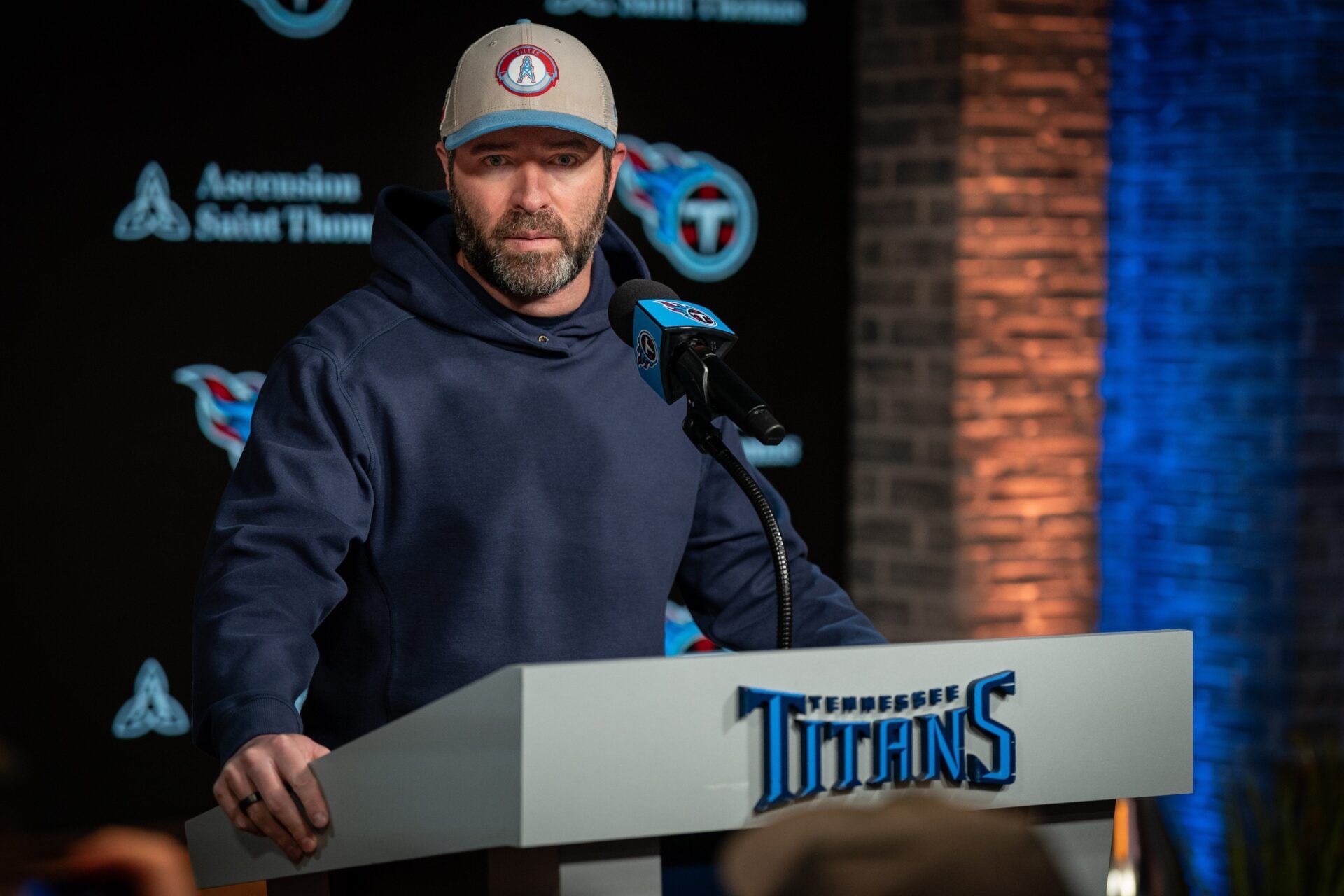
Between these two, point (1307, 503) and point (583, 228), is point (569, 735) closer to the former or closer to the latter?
point (583, 228)

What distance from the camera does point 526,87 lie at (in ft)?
6.34

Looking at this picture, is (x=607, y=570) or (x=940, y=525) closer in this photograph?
(x=607, y=570)

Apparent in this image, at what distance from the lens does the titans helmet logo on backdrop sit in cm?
121

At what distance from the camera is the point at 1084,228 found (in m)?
4.14

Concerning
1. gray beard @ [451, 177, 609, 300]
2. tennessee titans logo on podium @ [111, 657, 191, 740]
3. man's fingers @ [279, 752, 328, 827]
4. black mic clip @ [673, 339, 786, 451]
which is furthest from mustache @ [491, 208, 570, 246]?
tennessee titans logo on podium @ [111, 657, 191, 740]

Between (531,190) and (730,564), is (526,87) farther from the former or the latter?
(730,564)

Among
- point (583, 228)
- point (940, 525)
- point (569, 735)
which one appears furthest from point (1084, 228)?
point (569, 735)

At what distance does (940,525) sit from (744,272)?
84cm

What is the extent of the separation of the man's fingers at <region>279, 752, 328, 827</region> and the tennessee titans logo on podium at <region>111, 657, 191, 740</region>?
7.51 feet

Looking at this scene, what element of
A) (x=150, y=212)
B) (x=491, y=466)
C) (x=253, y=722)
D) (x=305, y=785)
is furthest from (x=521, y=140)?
(x=150, y=212)

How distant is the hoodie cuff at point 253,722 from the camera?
1458mm

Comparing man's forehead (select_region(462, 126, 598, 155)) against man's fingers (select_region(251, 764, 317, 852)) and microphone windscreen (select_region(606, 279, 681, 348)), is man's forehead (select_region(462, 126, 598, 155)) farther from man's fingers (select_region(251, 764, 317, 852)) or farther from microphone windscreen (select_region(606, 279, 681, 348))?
man's fingers (select_region(251, 764, 317, 852))

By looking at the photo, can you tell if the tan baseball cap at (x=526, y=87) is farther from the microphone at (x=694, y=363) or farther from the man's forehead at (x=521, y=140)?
the microphone at (x=694, y=363)

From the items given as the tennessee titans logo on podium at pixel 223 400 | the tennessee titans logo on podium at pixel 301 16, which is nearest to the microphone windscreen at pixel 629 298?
the tennessee titans logo on podium at pixel 223 400
